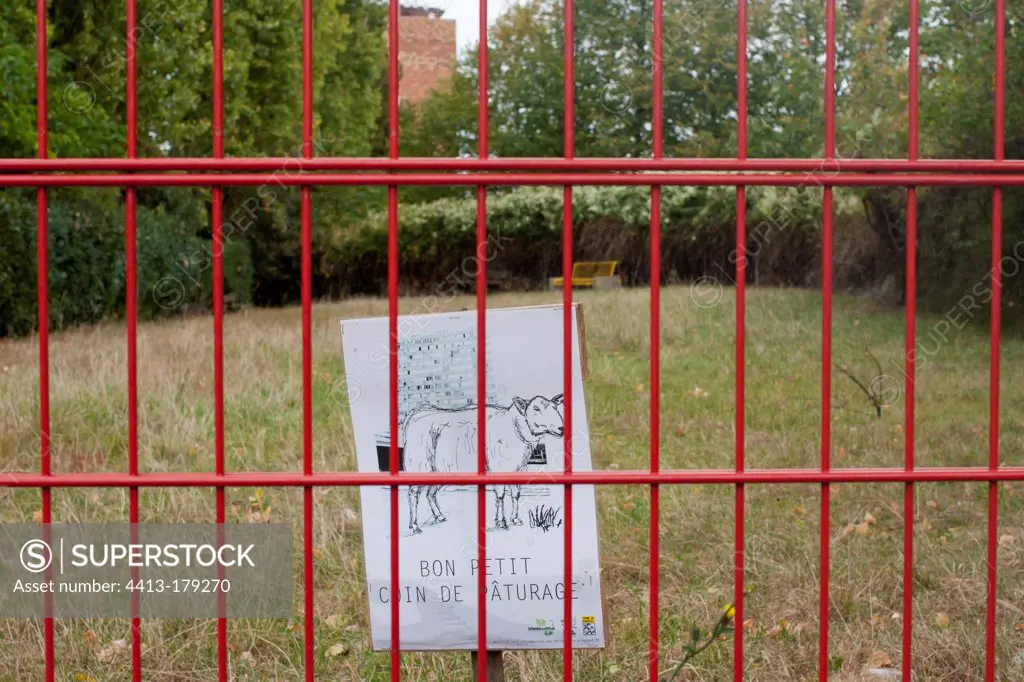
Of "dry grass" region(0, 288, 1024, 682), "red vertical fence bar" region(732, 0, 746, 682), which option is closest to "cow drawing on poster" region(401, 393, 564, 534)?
"red vertical fence bar" region(732, 0, 746, 682)

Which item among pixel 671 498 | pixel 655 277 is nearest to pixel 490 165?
pixel 655 277

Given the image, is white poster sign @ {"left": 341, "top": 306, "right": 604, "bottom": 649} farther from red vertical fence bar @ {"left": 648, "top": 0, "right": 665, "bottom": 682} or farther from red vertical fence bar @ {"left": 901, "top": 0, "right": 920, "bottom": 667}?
red vertical fence bar @ {"left": 901, "top": 0, "right": 920, "bottom": 667}

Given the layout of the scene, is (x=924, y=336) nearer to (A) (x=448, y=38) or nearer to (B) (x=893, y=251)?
(B) (x=893, y=251)

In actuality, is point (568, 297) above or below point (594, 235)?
below

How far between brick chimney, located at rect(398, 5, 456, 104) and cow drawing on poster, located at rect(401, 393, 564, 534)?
1927 cm

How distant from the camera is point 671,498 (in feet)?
16.7

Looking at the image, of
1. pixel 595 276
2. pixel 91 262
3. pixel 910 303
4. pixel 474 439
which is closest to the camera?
pixel 910 303

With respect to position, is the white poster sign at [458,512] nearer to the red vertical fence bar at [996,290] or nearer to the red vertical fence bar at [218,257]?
the red vertical fence bar at [218,257]

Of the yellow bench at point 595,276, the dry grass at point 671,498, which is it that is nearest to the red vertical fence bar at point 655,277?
the dry grass at point 671,498

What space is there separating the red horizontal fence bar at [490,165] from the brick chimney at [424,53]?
19.7 m

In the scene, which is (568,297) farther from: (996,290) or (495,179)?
(996,290)

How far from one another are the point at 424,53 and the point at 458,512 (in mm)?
24176

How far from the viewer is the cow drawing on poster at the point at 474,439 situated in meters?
2.57

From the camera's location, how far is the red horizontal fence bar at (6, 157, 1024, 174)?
195cm
